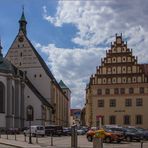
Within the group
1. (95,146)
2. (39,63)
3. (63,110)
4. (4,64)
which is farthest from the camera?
(63,110)

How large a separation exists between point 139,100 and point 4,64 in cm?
2911

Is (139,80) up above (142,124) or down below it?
above

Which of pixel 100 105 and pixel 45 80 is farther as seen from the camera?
pixel 45 80

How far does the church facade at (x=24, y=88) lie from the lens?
286ft

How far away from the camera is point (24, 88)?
98.7 meters

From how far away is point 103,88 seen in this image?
282ft

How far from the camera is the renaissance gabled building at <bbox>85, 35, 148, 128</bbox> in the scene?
8406 cm

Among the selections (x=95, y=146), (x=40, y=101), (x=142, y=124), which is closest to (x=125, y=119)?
(x=142, y=124)

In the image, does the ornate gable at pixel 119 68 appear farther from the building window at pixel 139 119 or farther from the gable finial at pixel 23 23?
the gable finial at pixel 23 23

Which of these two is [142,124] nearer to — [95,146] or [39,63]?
[39,63]

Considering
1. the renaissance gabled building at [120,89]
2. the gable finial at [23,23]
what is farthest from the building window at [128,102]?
the gable finial at [23,23]

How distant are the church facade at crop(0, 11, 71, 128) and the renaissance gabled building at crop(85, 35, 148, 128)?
656 inches

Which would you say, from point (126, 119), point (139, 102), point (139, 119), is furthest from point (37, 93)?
point (139, 119)

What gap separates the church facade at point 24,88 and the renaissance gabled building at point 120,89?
1665 cm
